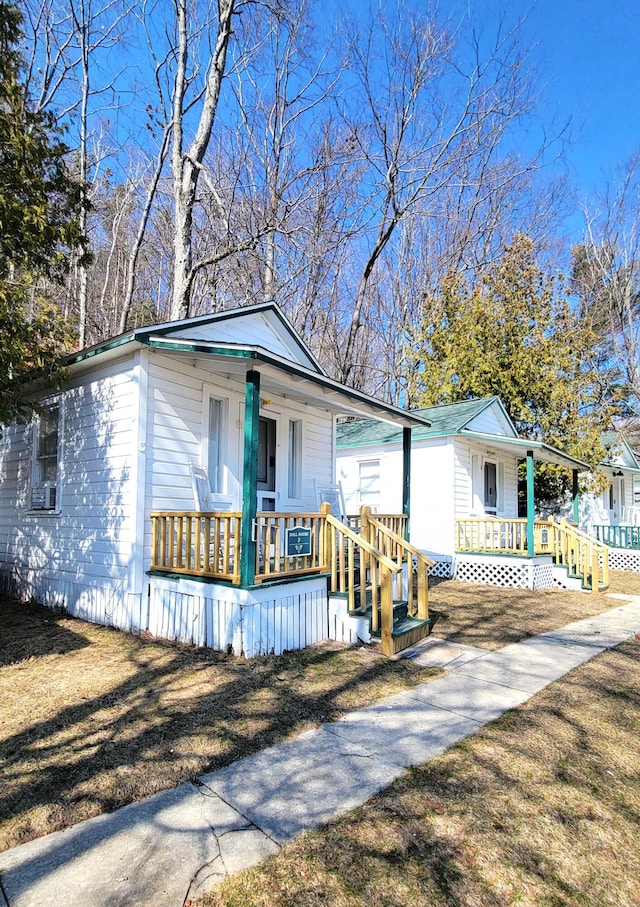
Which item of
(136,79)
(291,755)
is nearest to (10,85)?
(291,755)

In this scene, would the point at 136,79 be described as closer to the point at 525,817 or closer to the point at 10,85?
the point at 10,85

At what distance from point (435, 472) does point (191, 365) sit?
7.57 metres

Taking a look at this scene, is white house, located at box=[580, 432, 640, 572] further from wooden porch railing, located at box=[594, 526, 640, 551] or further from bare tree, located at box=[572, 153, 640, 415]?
bare tree, located at box=[572, 153, 640, 415]

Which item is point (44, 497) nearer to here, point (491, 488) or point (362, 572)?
point (362, 572)

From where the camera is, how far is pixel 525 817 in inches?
115

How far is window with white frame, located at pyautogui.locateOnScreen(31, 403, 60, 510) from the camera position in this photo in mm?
8281

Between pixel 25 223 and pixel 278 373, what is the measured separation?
11.1 feet

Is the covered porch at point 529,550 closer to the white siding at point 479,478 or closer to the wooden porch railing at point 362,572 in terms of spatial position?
the white siding at point 479,478

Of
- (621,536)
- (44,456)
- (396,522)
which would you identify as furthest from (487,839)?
(621,536)

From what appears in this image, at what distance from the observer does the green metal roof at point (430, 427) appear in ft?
42.3

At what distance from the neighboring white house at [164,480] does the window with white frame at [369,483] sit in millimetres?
5089

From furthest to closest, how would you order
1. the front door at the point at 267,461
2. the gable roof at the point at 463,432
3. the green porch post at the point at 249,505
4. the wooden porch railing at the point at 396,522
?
the gable roof at the point at 463,432
the front door at the point at 267,461
the wooden porch railing at the point at 396,522
the green porch post at the point at 249,505

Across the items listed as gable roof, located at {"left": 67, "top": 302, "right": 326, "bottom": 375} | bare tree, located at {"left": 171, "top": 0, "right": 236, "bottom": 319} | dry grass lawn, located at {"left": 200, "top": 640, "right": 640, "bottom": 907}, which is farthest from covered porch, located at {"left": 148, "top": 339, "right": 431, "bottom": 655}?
bare tree, located at {"left": 171, "top": 0, "right": 236, "bottom": 319}

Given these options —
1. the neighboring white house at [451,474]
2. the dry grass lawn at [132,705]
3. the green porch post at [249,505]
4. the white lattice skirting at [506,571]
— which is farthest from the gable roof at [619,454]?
the green porch post at [249,505]
